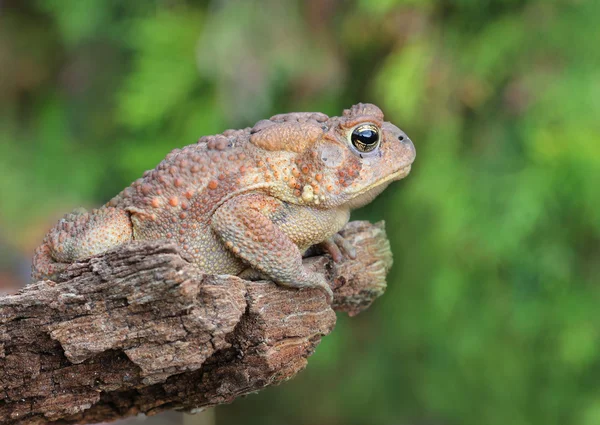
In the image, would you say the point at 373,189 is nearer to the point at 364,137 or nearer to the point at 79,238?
the point at 364,137

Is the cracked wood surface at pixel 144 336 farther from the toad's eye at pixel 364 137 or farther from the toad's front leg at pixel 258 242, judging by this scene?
the toad's eye at pixel 364 137

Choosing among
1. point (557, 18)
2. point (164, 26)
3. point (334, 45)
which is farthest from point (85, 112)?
point (557, 18)

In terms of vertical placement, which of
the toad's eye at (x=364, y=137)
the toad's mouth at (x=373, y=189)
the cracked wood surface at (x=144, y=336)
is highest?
the toad's eye at (x=364, y=137)

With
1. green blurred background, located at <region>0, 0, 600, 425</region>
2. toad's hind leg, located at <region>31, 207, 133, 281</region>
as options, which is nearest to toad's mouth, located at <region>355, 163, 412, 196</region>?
toad's hind leg, located at <region>31, 207, 133, 281</region>

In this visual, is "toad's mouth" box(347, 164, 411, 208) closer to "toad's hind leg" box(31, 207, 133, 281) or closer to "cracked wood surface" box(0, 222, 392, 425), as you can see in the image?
"cracked wood surface" box(0, 222, 392, 425)

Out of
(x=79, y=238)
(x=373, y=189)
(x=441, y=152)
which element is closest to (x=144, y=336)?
(x=79, y=238)

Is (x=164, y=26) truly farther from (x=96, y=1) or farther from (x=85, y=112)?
(x=85, y=112)

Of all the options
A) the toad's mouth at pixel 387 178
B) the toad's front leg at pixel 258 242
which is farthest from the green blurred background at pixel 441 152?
the toad's front leg at pixel 258 242
